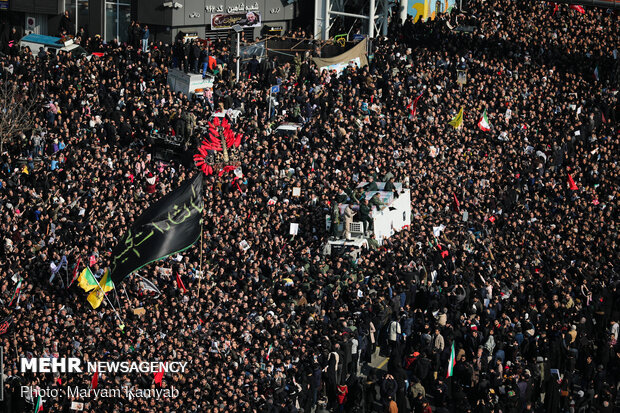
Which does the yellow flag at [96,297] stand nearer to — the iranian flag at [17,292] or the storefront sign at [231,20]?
the iranian flag at [17,292]

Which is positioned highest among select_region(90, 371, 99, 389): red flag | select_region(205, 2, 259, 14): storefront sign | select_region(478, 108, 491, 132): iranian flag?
select_region(205, 2, 259, 14): storefront sign

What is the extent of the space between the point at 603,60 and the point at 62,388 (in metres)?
30.9

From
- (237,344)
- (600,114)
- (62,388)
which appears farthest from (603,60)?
(62,388)

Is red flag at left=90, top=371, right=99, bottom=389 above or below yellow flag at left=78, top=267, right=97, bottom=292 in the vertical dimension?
below

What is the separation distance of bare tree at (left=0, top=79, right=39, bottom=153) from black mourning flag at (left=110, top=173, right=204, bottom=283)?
13442 mm

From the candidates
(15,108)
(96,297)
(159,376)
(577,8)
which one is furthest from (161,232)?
(577,8)

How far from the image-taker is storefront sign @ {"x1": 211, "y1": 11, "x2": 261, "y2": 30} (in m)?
57.0

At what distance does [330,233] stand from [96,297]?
29.2 feet

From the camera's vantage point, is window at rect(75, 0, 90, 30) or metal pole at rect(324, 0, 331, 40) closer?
window at rect(75, 0, 90, 30)

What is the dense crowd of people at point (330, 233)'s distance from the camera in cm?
3319

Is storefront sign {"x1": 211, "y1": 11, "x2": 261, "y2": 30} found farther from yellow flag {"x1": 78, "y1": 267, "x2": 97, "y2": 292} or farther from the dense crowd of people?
yellow flag {"x1": 78, "y1": 267, "x2": 97, "y2": 292}

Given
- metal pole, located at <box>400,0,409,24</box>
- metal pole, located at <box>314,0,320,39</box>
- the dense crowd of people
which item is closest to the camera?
the dense crowd of people

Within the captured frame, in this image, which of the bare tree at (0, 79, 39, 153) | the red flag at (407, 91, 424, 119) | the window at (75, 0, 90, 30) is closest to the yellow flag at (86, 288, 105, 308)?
the bare tree at (0, 79, 39, 153)

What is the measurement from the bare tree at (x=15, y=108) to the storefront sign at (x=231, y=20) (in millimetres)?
10824
